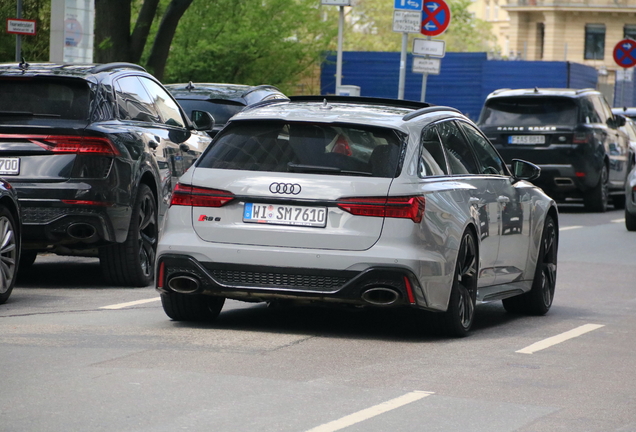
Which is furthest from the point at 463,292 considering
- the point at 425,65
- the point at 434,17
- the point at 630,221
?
the point at 425,65

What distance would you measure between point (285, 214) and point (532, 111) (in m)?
15.2

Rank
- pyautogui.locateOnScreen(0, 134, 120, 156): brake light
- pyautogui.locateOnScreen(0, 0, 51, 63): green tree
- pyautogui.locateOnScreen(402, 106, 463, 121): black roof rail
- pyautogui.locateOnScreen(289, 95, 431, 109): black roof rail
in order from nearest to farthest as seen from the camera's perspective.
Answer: pyautogui.locateOnScreen(402, 106, 463, 121): black roof rail → pyautogui.locateOnScreen(289, 95, 431, 109): black roof rail → pyautogui.locateOnScreen(0, 134, 120, 156): brake light → pyautogui.locateOnScreen(0, 0, 51, 63): green tree

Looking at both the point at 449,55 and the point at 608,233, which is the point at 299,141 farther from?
the point at 449,55

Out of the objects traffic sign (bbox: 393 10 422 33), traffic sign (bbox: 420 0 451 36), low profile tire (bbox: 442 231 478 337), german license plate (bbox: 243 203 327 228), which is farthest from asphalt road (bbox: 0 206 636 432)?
traffic sign (bbox: 420 0 451 36)

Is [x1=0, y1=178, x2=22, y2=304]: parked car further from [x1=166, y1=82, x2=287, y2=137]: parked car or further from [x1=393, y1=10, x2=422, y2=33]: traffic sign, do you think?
[x1=393, y1=10, x2=422, y2=33]: traffic sign

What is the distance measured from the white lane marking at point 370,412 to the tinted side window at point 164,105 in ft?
19.6

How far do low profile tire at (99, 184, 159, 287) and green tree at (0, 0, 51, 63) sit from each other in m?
16.6

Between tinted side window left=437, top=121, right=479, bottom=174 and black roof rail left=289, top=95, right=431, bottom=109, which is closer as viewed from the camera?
tinted side window left=437, top=121, right=479, bottom=174

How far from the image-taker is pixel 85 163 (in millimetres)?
10523

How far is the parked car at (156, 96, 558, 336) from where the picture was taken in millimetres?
8125

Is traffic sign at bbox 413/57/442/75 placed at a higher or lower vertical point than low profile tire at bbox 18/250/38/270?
higher

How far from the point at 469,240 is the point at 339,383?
2238 millimetres

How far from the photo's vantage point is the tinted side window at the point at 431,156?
8.49 m

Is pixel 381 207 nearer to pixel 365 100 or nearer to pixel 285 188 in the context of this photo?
pixel 285 188
